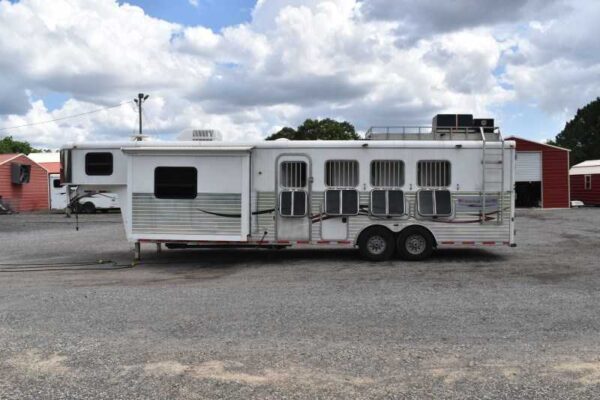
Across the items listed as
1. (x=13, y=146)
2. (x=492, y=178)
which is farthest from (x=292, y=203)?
(x=13, y=146)

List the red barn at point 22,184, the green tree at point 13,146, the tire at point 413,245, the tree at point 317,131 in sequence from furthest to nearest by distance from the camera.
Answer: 1. the green tree at point 13,146
2. the tree at point 317,131
3. the red barn at point 22,184
4. the tire at point 413,245

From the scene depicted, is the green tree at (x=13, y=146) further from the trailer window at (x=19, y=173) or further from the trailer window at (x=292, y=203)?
the trailer window at (x=292, y=203)

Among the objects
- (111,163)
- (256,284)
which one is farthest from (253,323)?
(111,163)

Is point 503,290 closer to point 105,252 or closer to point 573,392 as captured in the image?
point 573,392

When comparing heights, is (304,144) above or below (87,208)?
above

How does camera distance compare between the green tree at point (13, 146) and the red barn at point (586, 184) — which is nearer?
the red barn at point (586, 184)

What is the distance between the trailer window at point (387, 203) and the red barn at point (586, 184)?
31869mm

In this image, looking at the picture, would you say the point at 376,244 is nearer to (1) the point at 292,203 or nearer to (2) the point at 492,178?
(1) the point at 292,203

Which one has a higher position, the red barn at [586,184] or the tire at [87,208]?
the red barn at [586,184]

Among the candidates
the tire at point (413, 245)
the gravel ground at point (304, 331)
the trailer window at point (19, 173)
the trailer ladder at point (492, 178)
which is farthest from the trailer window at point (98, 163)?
the trailer window at point (19, 173)

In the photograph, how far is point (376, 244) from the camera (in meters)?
11.1

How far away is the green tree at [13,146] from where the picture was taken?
7912 centimetres

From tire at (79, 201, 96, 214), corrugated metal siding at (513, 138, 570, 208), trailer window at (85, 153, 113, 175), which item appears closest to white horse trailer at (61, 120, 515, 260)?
trailer window at (85, 153, 113, 175)

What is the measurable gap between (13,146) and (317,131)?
50378mm
